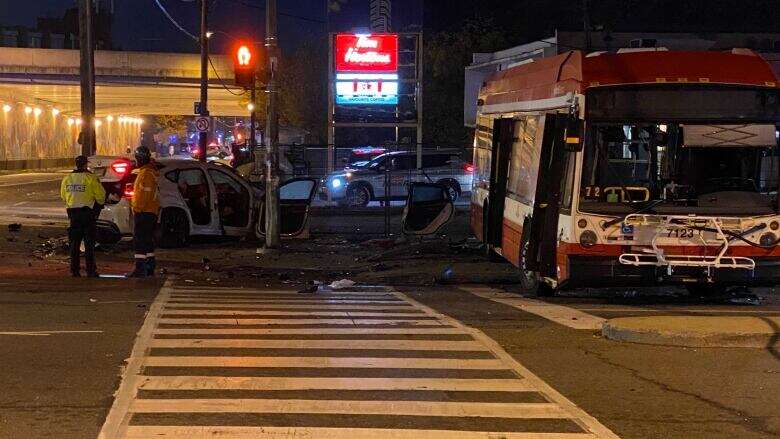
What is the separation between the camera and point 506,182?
16734 millimetres

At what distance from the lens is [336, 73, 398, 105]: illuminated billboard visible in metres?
33.0

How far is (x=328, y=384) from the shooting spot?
826 centimetres

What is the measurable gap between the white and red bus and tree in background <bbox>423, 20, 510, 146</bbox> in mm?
37935

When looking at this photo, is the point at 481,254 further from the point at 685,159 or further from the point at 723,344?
the point at 723,344

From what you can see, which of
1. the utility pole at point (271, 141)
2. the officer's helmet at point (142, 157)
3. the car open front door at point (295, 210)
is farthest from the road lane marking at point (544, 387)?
the car open front door at point (295, 210)

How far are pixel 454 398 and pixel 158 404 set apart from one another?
84.7 inches

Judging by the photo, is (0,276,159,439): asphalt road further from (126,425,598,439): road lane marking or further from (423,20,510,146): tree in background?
(423,20,510,146): tree in background

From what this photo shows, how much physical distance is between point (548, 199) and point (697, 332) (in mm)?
3451

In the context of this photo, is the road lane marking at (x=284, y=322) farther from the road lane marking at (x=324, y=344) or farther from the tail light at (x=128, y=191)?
the tail light at (x=128, y=191)

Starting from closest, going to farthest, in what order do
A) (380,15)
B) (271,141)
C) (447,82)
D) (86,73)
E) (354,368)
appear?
(354,368), (271,141), (86,73), (380,15), (447,82)

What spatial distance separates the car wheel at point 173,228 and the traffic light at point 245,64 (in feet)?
9.39

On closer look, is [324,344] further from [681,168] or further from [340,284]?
[340,284]

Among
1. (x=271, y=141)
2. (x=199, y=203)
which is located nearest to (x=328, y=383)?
(x=271, y=141)

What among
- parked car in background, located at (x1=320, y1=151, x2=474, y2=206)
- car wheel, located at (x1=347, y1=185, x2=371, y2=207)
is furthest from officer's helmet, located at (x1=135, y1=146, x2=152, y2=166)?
car wheel, located at (x1=347, y1=185, x2=371, y2=207)
